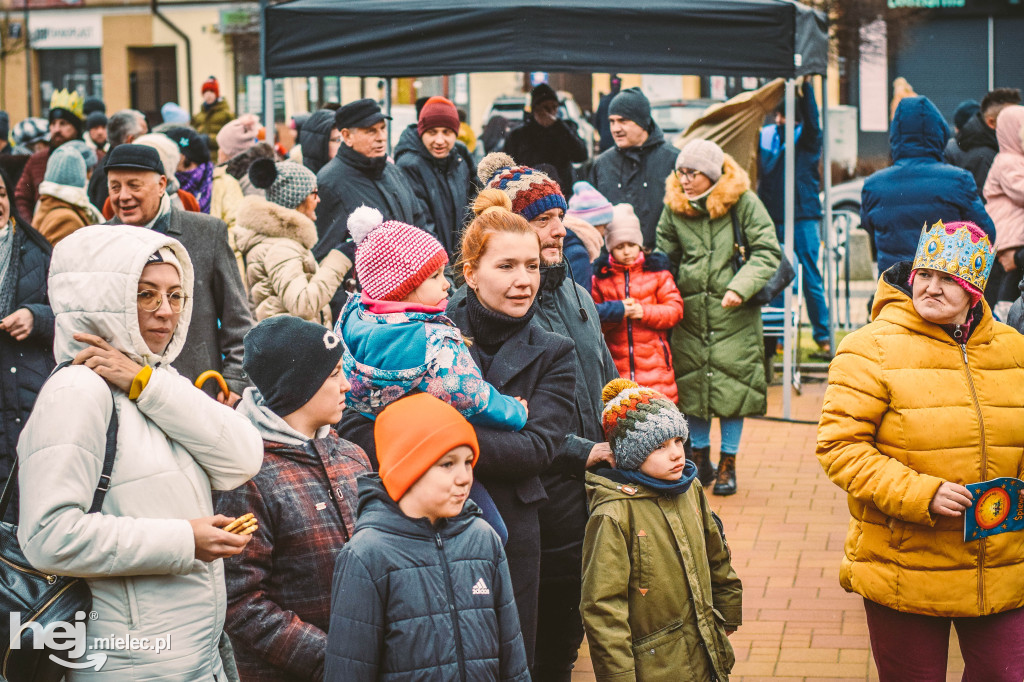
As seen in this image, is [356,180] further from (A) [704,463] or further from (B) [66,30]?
(B) [66,30]

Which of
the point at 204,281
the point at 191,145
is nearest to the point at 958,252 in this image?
the point at 204,281

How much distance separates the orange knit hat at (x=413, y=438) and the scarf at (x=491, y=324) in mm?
886

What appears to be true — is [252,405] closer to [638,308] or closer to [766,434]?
[638,308]

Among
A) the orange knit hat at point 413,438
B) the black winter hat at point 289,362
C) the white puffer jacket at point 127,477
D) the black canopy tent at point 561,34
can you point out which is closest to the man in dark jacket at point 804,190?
the black canopy tent at point 561,34

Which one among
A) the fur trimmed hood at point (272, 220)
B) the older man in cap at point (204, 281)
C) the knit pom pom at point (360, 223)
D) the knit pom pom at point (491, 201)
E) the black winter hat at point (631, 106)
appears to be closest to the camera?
the knit pom pom at point (491, 201)

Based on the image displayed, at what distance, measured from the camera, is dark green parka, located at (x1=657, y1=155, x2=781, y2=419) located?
722 cm

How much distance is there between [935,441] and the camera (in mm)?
3775

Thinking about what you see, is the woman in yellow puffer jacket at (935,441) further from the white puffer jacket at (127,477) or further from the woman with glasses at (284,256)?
the woman with glasses at (284,256)

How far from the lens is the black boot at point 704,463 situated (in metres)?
7.57

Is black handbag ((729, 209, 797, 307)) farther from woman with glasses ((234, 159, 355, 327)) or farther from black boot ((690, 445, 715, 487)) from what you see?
woman with glasses ((234, 159, 355, 327))

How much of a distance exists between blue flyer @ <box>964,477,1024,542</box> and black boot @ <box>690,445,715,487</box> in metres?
3.75

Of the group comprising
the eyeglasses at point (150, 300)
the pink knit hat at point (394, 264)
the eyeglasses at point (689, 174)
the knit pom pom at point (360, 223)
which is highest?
the eyeglasses at point (689, 174)

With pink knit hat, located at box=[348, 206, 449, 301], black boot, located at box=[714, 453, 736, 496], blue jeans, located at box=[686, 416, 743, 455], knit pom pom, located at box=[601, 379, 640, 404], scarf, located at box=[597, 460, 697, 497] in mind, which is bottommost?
black boot, located at box=[714, 453, 736, 496]

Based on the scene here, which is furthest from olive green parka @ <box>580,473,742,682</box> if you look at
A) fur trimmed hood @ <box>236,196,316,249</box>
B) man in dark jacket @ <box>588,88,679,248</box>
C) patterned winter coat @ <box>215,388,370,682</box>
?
man in dark jacket @ <box>588,88,679,248</box>
